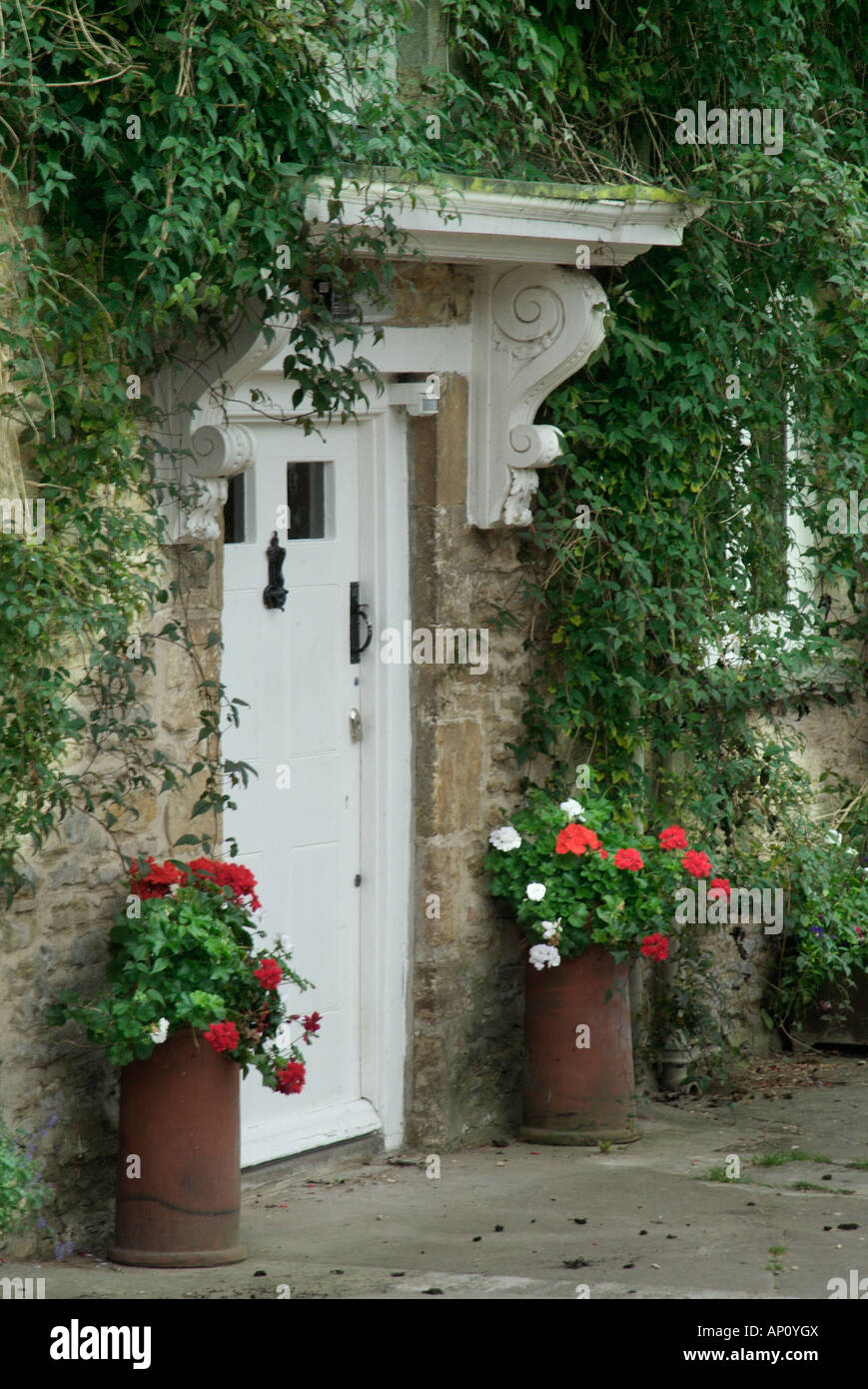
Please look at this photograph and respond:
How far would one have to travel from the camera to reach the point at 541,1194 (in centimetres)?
662

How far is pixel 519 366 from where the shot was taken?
712 cm

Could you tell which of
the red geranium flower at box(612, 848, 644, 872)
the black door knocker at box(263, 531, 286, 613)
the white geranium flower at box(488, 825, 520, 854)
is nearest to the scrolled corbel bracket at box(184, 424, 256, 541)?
the black door knocker at box(263, 531, 286, 613)

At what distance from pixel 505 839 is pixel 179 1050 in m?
2.08

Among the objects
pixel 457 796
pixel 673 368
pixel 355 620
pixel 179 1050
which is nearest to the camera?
pixel 179 1050

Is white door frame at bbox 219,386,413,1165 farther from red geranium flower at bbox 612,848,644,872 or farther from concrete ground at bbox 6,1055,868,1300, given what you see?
red geranium flower at bbox 612,848,644,872

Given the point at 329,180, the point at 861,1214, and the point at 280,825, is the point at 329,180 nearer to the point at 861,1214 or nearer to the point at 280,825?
the point at 280,825

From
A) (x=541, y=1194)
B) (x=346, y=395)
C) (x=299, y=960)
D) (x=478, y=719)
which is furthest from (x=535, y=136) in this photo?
(x=541, y=1194)

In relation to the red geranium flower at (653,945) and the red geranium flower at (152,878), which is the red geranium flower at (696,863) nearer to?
the red geranium flower at (653,945)

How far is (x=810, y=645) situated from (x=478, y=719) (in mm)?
1625

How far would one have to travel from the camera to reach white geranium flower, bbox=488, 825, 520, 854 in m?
7.30

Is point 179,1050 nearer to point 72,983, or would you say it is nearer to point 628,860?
point 72,983

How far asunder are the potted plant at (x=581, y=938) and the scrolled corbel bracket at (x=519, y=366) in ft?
3.88

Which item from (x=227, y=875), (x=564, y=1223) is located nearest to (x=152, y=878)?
(x=227, y=875)

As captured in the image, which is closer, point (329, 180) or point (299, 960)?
point (329, 180)
